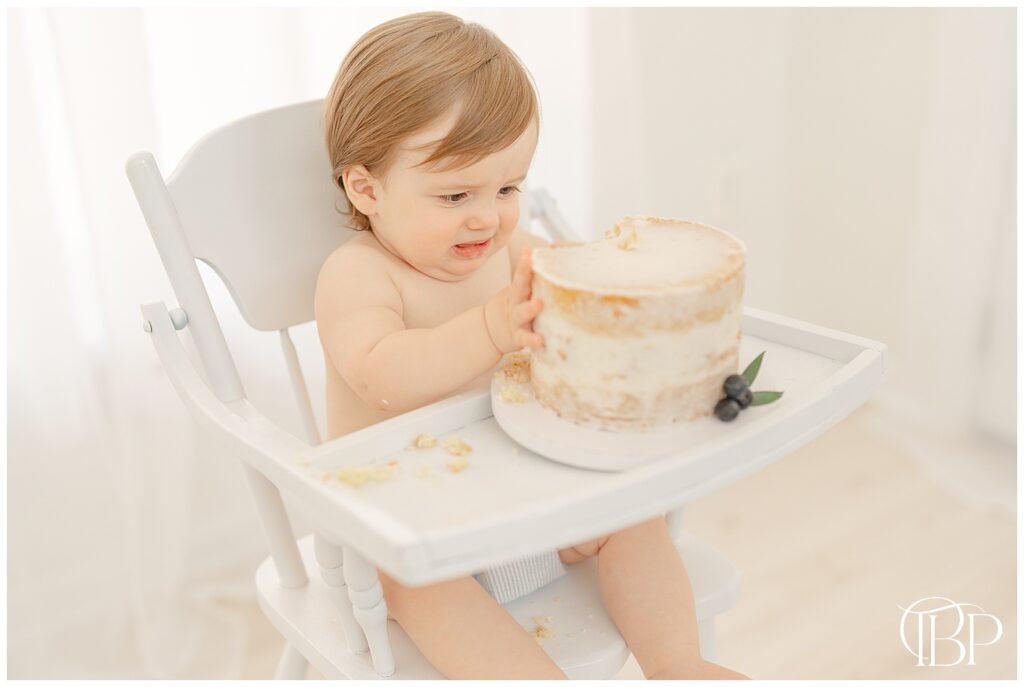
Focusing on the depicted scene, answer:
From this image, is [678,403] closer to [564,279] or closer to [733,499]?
[564,279]

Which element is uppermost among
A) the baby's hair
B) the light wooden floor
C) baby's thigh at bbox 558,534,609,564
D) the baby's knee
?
the baby's hair

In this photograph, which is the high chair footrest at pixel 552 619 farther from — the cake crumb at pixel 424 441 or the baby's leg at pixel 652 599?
the cake crumb at pixel 424 441

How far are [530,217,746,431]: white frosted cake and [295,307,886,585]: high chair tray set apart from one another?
0.03 metres

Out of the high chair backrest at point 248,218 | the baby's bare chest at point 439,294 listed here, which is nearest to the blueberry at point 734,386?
the baby's bare chest at point 439,294

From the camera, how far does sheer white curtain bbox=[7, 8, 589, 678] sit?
136cm

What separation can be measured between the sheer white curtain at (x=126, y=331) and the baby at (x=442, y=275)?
1.84 feet

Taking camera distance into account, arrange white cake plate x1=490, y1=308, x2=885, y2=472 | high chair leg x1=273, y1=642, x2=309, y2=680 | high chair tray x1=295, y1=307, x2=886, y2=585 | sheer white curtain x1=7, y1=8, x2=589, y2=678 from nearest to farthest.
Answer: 1. high chair tray x1=295, y1=307, x2=886, y2=585
2. white cake plate x1=490, y1=308, x2=885, y2=472
3. high chair leg x1=273, y1=642, x2=309, y2=680
4. sheer white curtain x1=7, y1=8, x2=589, y2=678

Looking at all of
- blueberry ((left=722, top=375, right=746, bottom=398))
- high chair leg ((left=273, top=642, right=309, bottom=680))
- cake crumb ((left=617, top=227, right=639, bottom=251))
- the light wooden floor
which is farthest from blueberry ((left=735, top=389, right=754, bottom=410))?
the light wooden floor

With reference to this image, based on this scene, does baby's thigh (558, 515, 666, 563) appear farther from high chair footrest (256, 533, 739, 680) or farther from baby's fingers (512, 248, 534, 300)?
baby's fingers (512, 248, 534, 300)

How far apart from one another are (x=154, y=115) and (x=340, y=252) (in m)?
0.59

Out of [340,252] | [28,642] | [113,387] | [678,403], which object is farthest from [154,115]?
[678,403]

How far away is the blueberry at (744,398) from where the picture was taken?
0.75 metres

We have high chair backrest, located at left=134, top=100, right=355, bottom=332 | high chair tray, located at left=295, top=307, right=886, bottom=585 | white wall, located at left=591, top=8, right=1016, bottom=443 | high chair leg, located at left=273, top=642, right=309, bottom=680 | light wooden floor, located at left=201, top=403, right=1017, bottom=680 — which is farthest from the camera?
white wall, located at left=591, top=8, right=1016, bottom=443

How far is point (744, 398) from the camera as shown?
2.48ft
